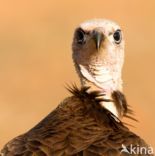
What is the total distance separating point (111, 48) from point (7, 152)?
2.37 metres

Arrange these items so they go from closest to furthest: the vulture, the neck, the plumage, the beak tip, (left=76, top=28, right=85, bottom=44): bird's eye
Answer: the plumage
the vulture
the beak tip
the neck
(left=76, top=28, right=85, bottom=44): bird's eye

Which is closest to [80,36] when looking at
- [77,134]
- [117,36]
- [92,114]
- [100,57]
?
[117,36]

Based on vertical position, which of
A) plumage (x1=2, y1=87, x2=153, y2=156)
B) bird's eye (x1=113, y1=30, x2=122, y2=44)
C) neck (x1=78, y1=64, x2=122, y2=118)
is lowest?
plumage (x1=2, y1=87, x2=153, y2=156)

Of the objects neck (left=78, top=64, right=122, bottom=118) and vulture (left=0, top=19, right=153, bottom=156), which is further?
neck (left=78, top=64, right=122, bottom=118)

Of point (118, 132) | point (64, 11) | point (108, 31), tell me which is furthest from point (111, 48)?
point (64, 11)

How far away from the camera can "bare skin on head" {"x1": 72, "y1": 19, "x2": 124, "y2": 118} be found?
13.9 metres

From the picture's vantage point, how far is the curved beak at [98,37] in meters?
13.8

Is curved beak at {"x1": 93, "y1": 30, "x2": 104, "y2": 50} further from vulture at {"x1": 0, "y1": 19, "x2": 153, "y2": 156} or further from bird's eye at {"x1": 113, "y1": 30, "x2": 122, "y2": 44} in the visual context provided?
bird's eye at {"x1": 113, "y1": 30, "x2": 122, "y2": 44}

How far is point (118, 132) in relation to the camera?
41.0ft

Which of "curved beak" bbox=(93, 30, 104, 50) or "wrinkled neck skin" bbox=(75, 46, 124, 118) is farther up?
"curved beak" bbox=(93, 30, 104, 50)

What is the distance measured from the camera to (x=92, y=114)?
1286 cm

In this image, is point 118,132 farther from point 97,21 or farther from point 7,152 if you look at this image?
point 97,21

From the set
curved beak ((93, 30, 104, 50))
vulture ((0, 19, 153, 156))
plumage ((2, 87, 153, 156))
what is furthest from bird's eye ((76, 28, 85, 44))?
plumage ((2, 87, 153, 156))

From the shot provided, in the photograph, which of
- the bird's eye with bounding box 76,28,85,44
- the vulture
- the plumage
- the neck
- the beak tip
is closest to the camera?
the plumage
